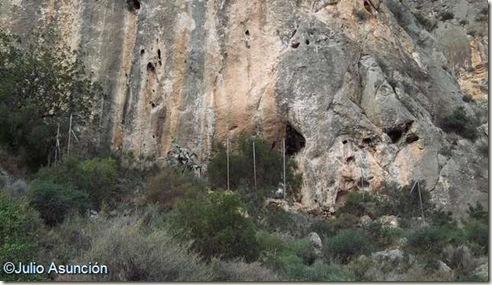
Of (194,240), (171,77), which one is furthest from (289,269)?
(171,77)

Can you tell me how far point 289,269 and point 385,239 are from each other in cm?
663

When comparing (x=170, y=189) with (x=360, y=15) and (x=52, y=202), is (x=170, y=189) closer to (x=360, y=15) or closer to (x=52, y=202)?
(x=52, y=202)

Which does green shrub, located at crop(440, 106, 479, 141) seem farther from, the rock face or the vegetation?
the vegetation

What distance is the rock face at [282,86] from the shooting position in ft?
71.7

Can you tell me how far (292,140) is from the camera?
74.7ft

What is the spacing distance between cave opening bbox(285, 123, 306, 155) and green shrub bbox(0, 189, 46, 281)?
1303 cm

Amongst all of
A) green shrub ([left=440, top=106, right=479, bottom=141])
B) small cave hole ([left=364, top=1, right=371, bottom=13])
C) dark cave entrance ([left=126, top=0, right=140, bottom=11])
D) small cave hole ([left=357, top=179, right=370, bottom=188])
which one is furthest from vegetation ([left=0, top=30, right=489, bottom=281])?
small cave hole ([left=364, top=1, right=371, bottom=13])

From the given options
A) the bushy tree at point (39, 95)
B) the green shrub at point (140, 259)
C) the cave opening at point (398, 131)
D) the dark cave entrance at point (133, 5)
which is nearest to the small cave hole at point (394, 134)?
the cave opening at point (398, 131)

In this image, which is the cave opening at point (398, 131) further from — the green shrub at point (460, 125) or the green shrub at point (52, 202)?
the green shrub at point (52, 202)

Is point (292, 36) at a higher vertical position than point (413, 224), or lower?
higher

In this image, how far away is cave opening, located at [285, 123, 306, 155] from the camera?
2243cm

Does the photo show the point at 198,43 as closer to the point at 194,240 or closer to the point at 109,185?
the point at 109,185

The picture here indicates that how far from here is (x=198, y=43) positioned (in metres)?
24.4

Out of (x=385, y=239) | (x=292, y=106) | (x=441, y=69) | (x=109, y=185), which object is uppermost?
(x=441, y=69)
